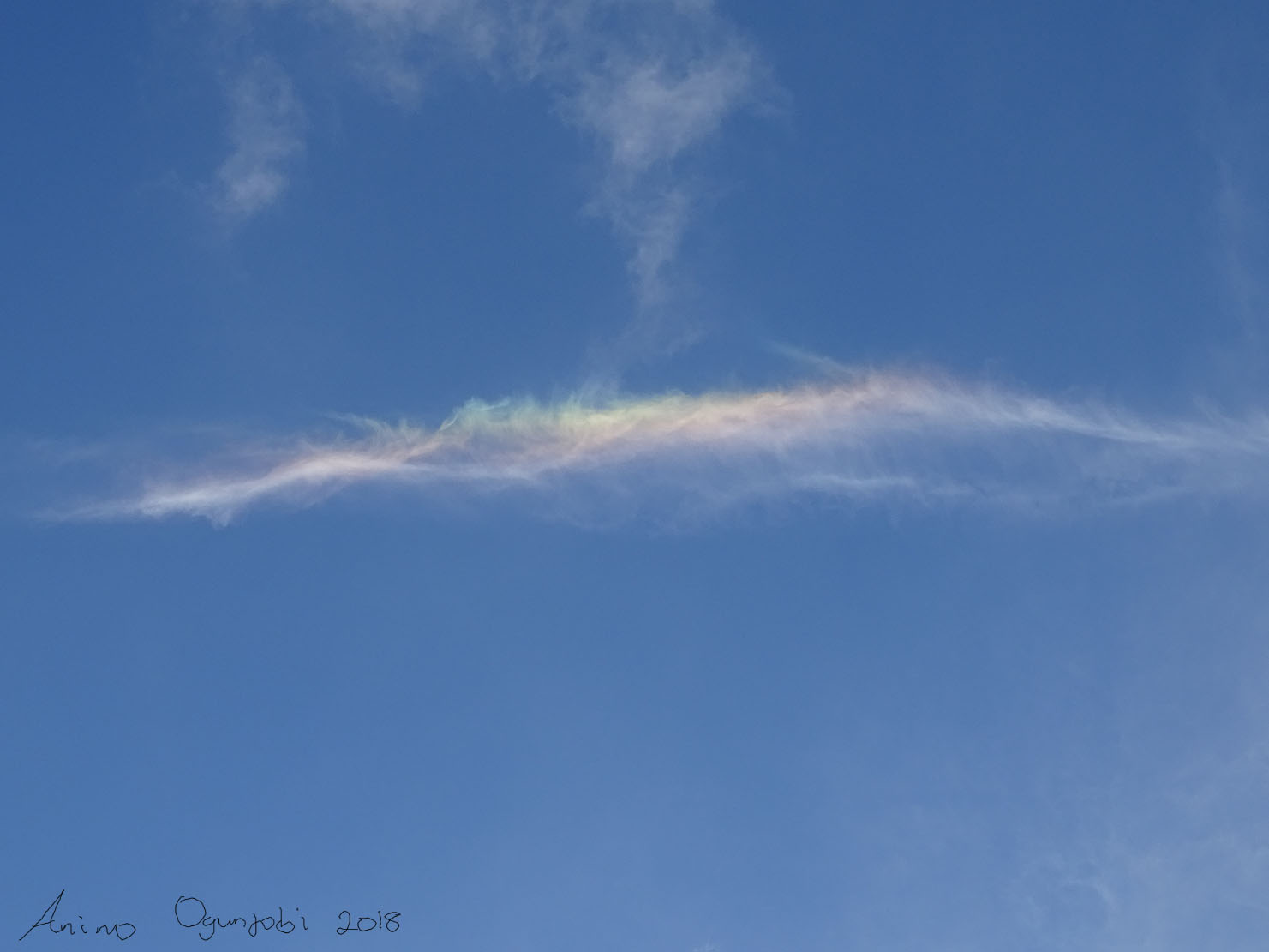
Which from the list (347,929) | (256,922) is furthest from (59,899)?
(347,929)

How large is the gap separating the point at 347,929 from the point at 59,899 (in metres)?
21.9

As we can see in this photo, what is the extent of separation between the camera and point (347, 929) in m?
63.2

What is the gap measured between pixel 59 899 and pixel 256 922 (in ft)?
48.2

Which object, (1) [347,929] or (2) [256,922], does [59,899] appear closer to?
(2) [256,922]

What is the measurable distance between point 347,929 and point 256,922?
7.33 meters

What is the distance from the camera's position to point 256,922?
63375 millimetres

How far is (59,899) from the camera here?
61312 mm

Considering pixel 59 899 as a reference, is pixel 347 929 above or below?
below

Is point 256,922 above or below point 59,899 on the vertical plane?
below
